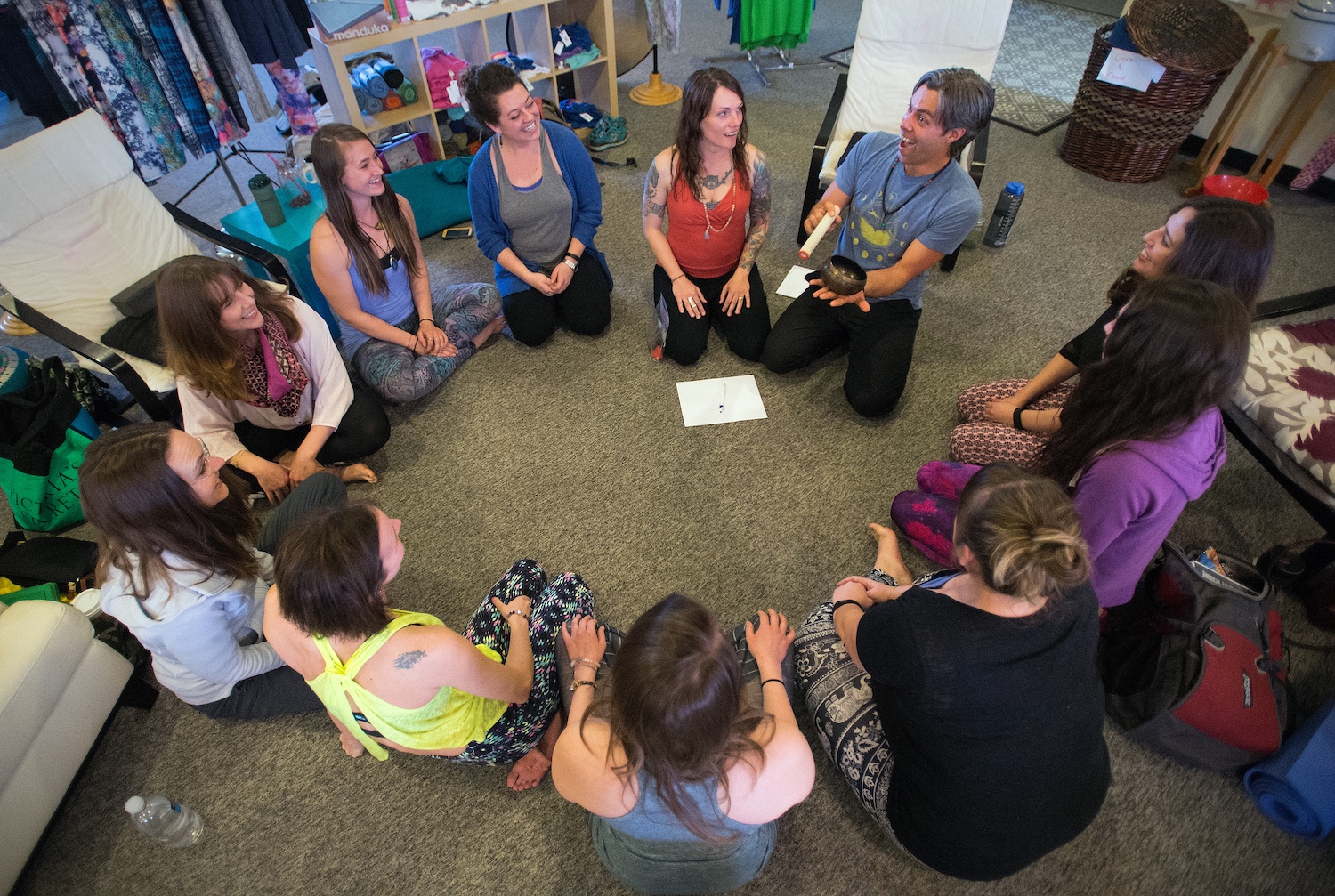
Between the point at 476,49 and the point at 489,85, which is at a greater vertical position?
the point at 489,85

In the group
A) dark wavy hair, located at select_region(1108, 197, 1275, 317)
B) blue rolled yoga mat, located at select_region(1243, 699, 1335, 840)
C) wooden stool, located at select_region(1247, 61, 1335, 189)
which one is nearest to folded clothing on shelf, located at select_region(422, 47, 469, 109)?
dark wavy hair, located at select_region(1108, 197, 1275, 317)

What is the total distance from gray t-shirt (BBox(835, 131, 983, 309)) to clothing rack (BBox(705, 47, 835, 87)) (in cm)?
255

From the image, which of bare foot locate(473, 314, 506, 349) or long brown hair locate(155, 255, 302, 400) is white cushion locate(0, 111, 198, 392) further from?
bare foot locate(473, 314, 506, 349)

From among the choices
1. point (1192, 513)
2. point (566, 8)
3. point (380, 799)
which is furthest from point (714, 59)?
point (380, 799)

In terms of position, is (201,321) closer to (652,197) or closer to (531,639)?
(531,639)

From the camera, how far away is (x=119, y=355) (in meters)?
1.99

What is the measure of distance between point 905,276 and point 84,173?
109 inches

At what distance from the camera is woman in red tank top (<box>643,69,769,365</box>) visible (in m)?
2.19

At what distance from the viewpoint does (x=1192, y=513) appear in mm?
2146

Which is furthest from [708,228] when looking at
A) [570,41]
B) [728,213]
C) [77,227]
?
[77,227]

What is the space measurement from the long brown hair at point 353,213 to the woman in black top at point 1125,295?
6.33 feet

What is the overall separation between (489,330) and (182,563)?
4.97ft

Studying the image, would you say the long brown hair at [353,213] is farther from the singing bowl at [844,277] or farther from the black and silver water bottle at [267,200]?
the singing bowl at [844,277]

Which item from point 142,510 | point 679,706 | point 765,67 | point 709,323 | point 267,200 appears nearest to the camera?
point 679,706
